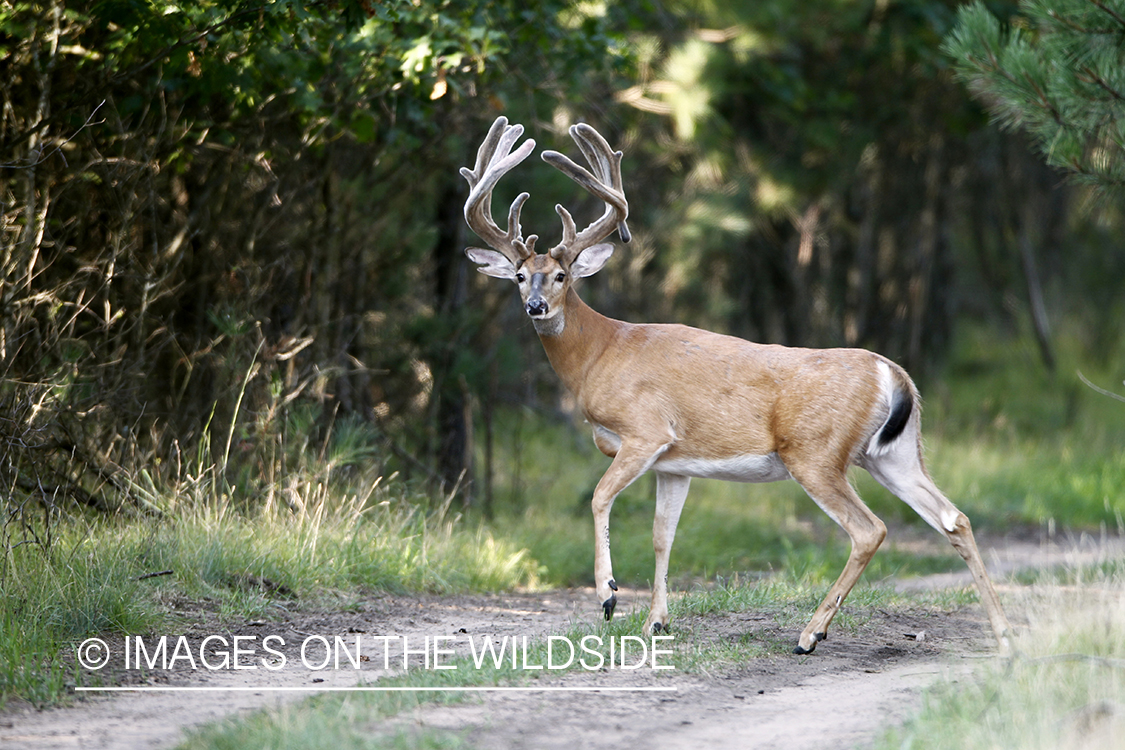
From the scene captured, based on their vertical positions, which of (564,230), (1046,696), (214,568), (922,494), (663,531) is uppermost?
(564,230)

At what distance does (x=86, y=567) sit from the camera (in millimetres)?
5840

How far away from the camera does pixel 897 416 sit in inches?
227

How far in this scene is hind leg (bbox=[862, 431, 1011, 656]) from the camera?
562cm

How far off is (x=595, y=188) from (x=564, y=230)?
0.96 ft

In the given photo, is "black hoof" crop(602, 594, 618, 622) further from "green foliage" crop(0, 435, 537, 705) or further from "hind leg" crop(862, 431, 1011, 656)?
"green foliage" crop(0, 435, 537, 705)

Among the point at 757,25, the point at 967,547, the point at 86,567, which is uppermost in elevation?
the point at 757,25

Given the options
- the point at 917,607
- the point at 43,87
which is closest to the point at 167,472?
the point at 43,87

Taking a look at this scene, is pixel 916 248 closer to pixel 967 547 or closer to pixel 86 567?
pixel 967 547

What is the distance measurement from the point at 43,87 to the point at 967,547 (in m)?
5.94

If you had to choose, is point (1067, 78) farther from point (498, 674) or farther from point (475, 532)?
point (475, 532)

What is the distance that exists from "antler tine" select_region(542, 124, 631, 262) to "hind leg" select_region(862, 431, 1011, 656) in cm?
186

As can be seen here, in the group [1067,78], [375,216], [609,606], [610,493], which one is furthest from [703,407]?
[375,216]

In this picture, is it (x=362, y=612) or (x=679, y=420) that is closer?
(x=679, y=420)

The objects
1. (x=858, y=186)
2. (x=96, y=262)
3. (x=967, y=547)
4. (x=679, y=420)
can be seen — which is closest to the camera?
(x=967, y=547)
